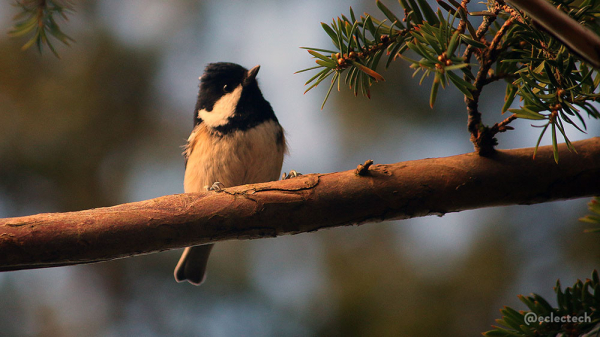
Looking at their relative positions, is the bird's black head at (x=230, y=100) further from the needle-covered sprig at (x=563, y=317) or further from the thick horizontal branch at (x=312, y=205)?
the needle-covered sprig at (x=563, y=317)

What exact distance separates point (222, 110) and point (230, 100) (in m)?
0.06

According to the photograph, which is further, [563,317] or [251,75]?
[251,75]

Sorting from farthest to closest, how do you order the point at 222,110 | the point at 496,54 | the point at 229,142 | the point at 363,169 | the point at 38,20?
the point at 222,110
the point at 229,142
the point at 38,20
the point at 363,169
the point at 496,54

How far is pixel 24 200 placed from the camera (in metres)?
1.82

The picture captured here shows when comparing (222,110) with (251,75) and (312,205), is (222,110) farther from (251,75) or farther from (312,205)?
(312,205)

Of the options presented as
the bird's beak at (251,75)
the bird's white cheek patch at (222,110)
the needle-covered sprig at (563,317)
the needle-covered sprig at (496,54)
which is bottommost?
the needle-covered sprig at (563,317)

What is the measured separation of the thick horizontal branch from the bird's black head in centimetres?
76

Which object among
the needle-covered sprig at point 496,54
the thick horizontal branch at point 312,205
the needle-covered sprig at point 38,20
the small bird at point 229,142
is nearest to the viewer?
the needle-covered sprig at point 496,54

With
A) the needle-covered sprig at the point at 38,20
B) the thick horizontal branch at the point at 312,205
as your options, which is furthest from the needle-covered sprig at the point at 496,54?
the needle-covered sprig at the point at 38,20

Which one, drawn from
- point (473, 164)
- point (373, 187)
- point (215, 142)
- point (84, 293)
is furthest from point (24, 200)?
point (473, 164)

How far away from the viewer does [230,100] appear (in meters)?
1.76

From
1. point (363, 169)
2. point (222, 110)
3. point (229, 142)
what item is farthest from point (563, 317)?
point (222, 110)

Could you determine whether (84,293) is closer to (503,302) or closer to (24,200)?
(24,200)

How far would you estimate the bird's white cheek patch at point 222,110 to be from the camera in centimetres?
170
